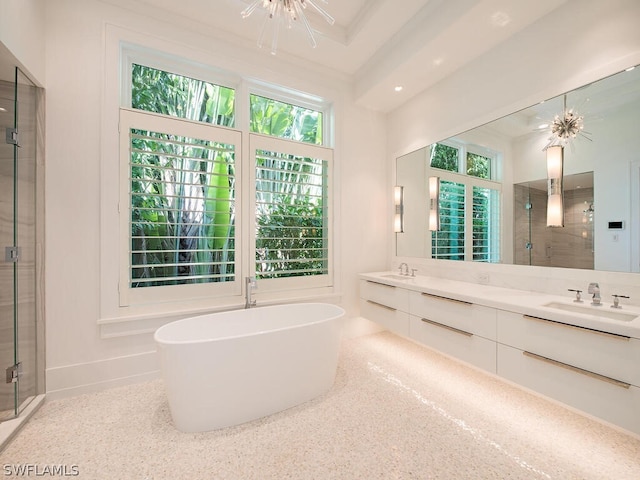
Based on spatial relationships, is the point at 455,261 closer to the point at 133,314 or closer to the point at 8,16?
the point at 133,314

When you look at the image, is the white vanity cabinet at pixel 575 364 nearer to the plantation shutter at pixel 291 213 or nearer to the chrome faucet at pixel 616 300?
the chrome faucet at pixel 616 300

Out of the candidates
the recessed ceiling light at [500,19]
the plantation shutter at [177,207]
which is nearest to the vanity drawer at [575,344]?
the recessed ceiling light at [500,19]

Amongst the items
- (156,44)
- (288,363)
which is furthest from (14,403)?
(156,44)

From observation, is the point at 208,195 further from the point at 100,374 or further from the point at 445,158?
the point at 445,158

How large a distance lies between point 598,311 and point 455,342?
0.83 m

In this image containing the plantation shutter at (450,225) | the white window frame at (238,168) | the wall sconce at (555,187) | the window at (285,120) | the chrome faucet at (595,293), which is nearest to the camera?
the chrome faucet at (595,293)

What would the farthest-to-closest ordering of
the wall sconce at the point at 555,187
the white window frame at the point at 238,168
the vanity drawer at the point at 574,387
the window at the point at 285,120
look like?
the window at the point at 285,120
the white window frame at the point at 238,168
the wall sconce at the point at 555,187
the vanity drawer at the point at 574,387

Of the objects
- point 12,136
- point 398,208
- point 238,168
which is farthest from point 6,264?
point 398,208

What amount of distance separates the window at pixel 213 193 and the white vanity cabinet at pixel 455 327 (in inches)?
40.7

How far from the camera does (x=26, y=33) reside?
5.43 ft

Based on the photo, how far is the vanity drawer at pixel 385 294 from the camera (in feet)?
8.16

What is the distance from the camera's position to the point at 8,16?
148cm

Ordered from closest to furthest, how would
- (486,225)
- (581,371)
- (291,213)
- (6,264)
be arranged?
(581,371) → (6,264) → (486,225) → (291,213)

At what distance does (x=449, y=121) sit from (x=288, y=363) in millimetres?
2575
